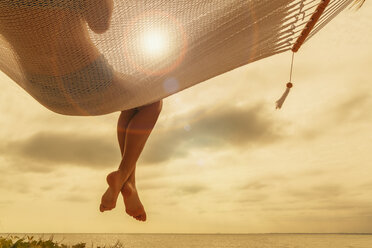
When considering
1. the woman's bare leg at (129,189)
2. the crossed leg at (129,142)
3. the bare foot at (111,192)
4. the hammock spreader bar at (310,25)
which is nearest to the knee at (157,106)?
the crossed leg at (129,142)

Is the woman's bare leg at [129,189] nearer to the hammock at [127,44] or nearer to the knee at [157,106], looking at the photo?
the knee at [157,106]

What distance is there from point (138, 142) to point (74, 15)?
0.81 meters

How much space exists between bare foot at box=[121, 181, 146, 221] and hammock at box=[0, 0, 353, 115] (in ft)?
1.84

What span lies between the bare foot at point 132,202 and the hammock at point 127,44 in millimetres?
561

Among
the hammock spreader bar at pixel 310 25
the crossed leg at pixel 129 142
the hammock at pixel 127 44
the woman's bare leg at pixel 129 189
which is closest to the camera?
the hammock at pixel 127 44

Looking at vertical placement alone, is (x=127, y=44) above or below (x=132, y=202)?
above

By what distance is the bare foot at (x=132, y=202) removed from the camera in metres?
2.07

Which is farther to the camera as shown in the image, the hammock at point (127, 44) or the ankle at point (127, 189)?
the ankle at point (127, 189)

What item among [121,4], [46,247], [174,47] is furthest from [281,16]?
[46,247]

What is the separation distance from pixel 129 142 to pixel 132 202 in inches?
17.4

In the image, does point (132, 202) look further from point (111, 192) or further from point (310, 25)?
point (310, 25)

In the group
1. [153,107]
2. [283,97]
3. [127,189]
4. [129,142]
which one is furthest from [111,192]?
[283,97]

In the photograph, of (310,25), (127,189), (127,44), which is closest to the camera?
(127,44)

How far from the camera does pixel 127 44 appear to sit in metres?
1.56
